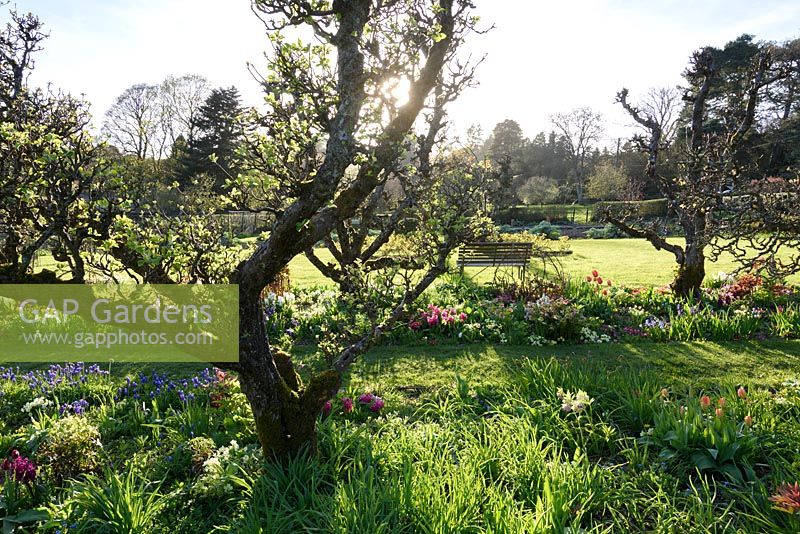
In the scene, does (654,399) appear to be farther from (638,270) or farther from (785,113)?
(785,113)

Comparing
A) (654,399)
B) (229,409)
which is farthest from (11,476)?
(654,399)

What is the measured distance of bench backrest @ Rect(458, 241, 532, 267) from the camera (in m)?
11.6

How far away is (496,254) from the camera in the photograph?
38.3 ft

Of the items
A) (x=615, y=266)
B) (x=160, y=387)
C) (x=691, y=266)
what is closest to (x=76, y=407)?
(x=160, y=387)

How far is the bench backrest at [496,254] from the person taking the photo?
11.6 meters

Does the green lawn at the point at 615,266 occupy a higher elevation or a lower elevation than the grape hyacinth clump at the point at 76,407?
higher

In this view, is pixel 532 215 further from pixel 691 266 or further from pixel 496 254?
pixel 691 266

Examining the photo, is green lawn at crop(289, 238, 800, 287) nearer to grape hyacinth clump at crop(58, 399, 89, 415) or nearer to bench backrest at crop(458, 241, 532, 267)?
bench backrest at crop(458, 241, 532, 267)

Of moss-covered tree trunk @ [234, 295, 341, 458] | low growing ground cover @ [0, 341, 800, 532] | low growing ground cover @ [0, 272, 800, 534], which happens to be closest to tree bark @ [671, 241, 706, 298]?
low growing ground cover @ [0, 272, 800, 534]

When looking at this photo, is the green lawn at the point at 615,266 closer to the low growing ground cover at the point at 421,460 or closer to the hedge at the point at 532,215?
the low growing ground cover at the point at 421,460

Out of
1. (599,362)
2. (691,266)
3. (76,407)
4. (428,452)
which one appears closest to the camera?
(428,452)

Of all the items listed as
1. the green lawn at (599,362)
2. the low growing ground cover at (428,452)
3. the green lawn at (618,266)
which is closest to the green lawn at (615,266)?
the green lawn at (618,266)

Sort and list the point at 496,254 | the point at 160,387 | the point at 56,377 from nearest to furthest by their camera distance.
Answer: the point at 160,387 < the point at 56,377 < the point at 496,254

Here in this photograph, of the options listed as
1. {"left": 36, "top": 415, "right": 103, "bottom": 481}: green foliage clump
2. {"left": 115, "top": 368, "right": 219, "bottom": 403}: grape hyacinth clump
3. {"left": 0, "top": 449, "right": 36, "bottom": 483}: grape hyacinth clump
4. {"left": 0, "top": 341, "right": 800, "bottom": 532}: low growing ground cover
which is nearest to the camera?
{"left": 0, "top": 341, "right": 800, "bottom": 532}: low growing ground cover
